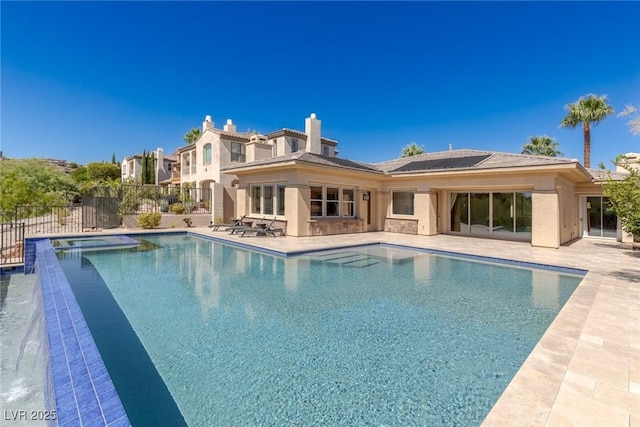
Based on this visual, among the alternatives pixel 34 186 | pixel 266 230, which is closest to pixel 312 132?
pixel 266 230

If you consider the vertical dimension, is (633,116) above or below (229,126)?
below

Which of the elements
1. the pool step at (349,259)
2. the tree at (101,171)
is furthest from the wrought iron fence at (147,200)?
the tree at (101,171)

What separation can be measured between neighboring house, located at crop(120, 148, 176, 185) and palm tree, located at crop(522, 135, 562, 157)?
161ft

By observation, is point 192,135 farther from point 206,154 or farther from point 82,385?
point 82,385

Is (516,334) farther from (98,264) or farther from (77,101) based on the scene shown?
(77,101)

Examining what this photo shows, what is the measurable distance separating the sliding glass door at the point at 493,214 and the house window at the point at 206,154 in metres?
24.2

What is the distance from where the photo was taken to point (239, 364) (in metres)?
3.94

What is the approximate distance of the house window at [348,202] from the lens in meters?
18.3

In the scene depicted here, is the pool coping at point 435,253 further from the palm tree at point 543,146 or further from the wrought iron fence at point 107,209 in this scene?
the palm tree at point 543,146

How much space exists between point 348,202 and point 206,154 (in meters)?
20.1

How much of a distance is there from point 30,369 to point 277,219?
12.7 m

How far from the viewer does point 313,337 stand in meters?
4.83

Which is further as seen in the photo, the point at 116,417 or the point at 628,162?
the point at 628,162

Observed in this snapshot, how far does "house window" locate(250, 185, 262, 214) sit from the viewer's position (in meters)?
18.8
